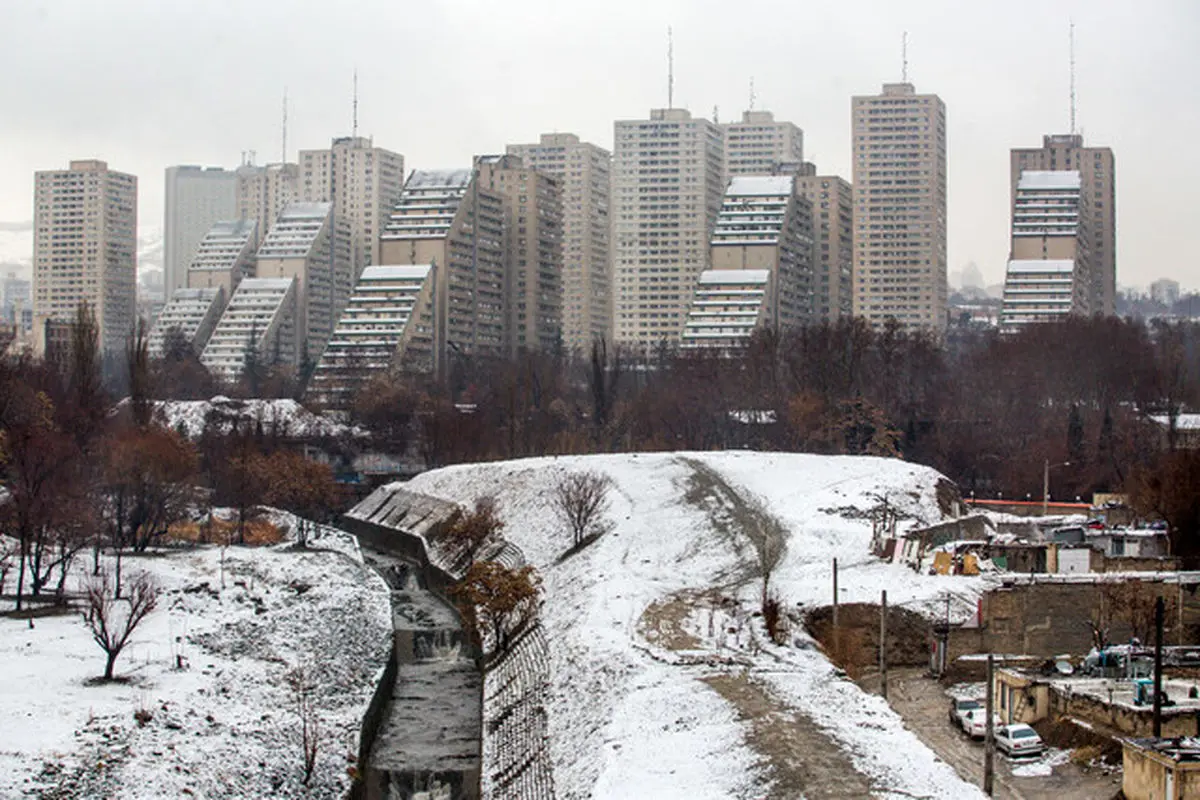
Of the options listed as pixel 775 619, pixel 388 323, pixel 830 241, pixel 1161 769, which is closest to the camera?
pixel 1161 769

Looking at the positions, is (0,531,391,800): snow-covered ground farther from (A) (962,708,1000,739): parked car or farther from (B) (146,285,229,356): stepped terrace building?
(B) (146,285,229,356): stepped terrace building

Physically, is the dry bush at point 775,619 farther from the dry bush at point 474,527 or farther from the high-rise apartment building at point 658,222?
the high-rise apartment building at point 658,222

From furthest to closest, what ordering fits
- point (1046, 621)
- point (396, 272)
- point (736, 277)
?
point (396, 272)
point (736, 277)
point (1046, 621)

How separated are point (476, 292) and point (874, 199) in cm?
5308

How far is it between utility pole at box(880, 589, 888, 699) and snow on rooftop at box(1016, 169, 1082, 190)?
138815 mm

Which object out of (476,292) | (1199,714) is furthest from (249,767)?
(476,292)

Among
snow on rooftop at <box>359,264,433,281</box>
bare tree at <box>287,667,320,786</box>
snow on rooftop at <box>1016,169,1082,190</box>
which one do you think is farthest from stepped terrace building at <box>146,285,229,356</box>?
bare tree at <box>287,667,320,786</box>

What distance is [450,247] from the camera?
6417 inches

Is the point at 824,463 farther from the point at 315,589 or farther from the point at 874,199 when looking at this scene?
the point at 874,199

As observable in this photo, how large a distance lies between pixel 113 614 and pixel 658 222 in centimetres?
15953

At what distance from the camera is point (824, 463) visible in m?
66.4

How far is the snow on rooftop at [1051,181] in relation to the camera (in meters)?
167

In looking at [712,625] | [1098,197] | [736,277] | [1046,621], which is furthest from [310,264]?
[1046,621]

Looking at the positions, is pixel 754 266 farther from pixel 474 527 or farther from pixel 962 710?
pixel 962 710
